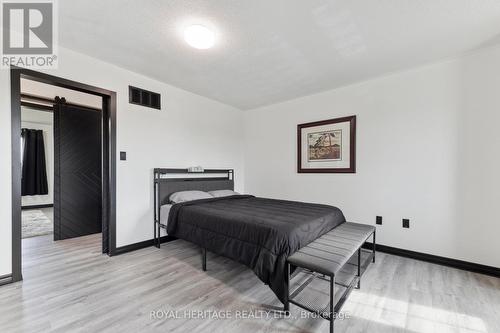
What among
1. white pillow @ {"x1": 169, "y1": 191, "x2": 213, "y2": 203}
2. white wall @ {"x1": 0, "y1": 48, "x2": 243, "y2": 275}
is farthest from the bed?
white wall @ {"x1": 0, "y1": 48, "x2": 243, "y2": 275}

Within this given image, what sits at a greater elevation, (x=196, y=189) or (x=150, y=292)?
(x=196, y=189)

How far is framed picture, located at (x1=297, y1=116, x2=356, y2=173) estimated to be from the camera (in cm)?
336

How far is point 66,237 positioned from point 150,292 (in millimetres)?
2454

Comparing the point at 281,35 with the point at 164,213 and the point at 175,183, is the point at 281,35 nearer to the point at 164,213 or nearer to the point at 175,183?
the point at 175,183

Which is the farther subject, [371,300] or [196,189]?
[196,189]

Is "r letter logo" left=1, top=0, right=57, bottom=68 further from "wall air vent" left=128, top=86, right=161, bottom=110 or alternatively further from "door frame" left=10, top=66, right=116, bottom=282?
"wall air vent" left=128, top=86, right=161, bottom=110

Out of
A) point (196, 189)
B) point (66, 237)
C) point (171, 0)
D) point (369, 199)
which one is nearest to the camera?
point (171, 0)

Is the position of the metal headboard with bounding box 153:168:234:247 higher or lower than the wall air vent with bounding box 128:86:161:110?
lower

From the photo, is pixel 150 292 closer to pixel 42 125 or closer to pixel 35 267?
pixel 35 267

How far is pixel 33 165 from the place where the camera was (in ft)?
19.4

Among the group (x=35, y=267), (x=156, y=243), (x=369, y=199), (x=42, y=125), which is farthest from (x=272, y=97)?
(x=42, y=125)

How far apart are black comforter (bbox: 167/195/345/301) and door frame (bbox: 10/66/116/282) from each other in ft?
2.58

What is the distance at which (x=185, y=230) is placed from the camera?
2.66m

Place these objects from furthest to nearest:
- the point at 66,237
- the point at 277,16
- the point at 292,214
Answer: the point at 66,237, the point at 292,214, the point at 277,16
